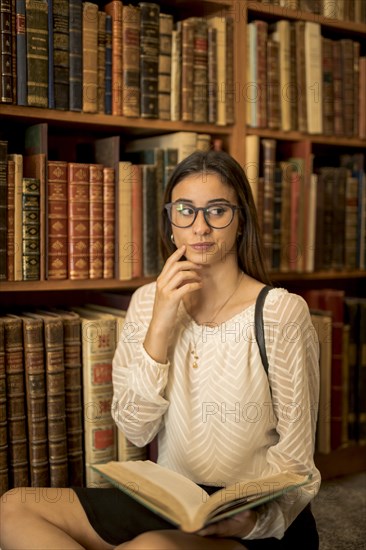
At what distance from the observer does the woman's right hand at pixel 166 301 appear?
1483 mm

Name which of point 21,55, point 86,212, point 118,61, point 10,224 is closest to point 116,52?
point 118,61

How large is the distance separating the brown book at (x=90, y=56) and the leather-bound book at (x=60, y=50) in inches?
1.9

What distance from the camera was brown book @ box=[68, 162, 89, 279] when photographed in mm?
1763

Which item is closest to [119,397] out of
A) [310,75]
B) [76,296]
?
[76,296]

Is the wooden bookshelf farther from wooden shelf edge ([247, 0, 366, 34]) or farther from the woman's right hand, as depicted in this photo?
the woman's right hand

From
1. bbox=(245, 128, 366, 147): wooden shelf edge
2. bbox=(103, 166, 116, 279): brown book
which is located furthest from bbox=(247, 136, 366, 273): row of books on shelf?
bbox=(103, 166, 116, 279): brown book

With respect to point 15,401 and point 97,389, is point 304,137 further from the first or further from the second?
point 15,401

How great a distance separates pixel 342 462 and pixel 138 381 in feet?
3.59

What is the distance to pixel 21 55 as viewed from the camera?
1651mm

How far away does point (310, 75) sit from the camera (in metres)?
2.16

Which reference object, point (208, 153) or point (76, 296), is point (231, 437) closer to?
point (208, 153)

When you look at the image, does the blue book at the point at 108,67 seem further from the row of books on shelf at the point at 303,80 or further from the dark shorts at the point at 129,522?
the dark shorts at the point at 129,522

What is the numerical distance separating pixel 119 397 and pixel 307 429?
16.3 inches

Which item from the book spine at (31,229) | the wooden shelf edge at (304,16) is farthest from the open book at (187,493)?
the wooden shelf edge at (304,16)
